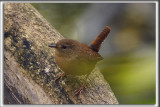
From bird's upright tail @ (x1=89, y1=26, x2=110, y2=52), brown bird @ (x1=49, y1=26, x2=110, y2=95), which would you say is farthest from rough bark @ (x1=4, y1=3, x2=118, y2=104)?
bird's upright tail @ (x1=89, y1=26, x2=110, y2=52)

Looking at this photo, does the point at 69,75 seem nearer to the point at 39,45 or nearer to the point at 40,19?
the point at 39,45

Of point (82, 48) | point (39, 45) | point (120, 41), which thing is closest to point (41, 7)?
point (39, 45)

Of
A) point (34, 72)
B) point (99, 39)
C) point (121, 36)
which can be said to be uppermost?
point (99, 39)

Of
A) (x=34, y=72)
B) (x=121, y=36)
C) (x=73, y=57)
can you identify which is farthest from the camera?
(x=121, y=36)

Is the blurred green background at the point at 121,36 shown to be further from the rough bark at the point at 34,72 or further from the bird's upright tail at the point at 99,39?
the bird's upright tail at the point at 99,39

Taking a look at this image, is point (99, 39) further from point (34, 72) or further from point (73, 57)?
point (34, 72)

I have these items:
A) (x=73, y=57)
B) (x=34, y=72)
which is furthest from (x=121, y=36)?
(x=34, y=72)
